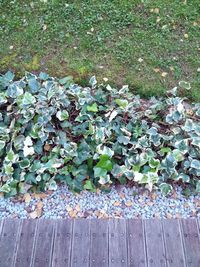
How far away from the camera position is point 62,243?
2.24 m

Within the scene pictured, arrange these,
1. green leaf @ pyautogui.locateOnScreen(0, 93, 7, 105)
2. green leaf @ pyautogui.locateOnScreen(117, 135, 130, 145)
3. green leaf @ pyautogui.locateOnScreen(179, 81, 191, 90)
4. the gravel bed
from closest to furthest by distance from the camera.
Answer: the gravel bed < green leaf @ pyautogui.locateOnScreen(117, 135, 130, 145) < green leaf @ pyautogui.locateOnScreen(0, 93, 7, 105) < green leaf @ pyautogui.locateOnScreen(179, 81, 191, 90)

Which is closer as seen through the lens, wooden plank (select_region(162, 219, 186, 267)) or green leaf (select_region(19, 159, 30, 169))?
wooden plank (select_region(162, 219, 186, 267))

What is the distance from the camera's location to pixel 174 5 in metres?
3.60

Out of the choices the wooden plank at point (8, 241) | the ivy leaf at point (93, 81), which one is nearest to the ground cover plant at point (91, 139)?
the ivy leaf at point (93, 81)

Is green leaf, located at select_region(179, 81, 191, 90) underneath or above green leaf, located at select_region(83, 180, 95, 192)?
above

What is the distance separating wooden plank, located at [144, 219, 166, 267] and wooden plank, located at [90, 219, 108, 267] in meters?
0.27

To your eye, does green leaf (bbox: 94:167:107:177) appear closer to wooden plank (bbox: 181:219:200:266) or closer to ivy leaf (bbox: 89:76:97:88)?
wooden plank (bbox: 181:219:200:266)

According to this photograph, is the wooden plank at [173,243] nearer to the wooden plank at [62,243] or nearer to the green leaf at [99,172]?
the green leaf at [99,172]

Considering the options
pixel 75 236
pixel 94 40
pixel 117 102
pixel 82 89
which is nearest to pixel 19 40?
pixel 94 40

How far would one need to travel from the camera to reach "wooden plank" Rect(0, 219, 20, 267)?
2.17m

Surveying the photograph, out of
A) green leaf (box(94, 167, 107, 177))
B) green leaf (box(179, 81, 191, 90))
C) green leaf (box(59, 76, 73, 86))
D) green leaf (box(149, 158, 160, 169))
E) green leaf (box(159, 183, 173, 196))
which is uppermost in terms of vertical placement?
green leaf (box(179, 81, 191, 90))

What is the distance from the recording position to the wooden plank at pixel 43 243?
2158 millimetres

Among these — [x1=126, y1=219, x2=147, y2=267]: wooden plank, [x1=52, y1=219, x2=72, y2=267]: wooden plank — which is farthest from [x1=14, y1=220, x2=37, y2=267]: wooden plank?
[x1=126, y1=219, x2=147, y2=267]: wooden plank

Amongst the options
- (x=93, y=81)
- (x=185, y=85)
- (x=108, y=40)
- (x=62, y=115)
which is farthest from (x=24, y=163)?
Result: (x=108, y=40)
